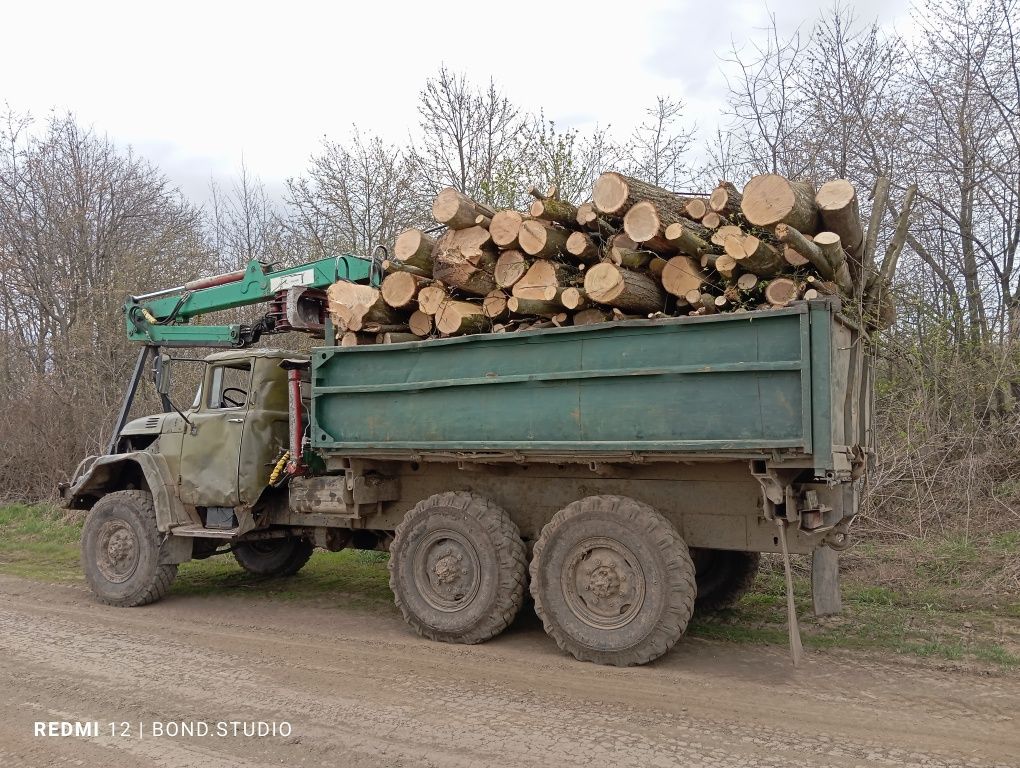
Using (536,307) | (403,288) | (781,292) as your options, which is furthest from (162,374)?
(781,292)

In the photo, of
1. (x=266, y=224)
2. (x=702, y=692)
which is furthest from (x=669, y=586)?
(x=266, y=224)

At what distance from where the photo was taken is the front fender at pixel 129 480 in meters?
7.68

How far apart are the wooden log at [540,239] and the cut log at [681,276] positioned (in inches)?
33.2

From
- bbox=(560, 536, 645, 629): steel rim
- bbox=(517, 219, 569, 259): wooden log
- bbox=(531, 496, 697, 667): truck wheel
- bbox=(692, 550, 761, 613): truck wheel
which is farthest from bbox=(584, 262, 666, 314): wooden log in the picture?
bbox=(692, 550, 761, 613): truck wheel

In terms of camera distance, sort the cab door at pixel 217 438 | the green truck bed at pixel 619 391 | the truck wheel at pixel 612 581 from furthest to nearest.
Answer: the cab door at pixel 217 438
the truck wheel at pixel 612 581
the green truck bed at pixel 619 391

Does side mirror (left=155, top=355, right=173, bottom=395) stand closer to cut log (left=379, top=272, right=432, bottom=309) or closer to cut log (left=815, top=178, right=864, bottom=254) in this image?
cut log (left=379, top=272, right=432, bottom=309)

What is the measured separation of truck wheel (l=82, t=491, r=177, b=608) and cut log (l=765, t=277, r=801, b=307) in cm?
600

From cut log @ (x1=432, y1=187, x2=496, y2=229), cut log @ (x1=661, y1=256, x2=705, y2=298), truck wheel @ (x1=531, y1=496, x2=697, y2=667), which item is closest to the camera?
truck wheel @ (x1=531, y1=496, x2=697, y2=667)

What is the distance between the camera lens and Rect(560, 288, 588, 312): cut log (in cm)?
585

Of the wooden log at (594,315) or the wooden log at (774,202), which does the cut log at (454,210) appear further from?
the wooden log at (774,202)

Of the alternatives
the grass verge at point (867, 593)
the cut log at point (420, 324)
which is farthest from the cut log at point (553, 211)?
the grass verge at point (867, 593)

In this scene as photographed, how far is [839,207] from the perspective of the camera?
18.0ft

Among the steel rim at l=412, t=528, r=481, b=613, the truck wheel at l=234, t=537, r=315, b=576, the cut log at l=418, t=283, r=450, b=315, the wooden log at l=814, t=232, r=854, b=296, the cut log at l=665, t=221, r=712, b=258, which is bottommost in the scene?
the truck wheel at l=234, t=537, r=315, b=576

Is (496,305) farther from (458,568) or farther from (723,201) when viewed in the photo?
(458,568)
